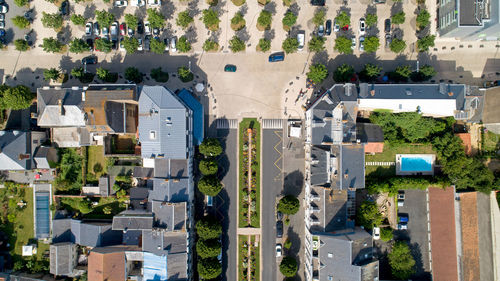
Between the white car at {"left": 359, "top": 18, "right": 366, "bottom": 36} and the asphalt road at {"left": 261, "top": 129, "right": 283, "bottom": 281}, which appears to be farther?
the asphalt road at {"left": 261, "top": 129, "right": 283, "bottom": 281}

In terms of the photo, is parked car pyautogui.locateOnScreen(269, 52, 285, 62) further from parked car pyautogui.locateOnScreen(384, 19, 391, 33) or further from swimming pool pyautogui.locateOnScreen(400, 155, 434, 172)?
swimming pool pyautogui.locateOnScreen(400, 155, 434, 172)

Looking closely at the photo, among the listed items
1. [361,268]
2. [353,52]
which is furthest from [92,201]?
[353,52]

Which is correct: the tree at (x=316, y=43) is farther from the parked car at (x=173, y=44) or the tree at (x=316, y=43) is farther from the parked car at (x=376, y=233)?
the parked car at (x=376, y=233)

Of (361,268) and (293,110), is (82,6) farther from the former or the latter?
(361,268)

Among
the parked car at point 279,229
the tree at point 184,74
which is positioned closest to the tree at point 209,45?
the tree at point 184,74

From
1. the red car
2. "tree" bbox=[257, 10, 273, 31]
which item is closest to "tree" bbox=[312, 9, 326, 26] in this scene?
"tree" bbox=[257, 10, 273, 31]

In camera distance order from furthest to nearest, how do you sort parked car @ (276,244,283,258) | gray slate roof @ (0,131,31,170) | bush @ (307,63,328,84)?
parked car @ (276,244,283,258), bush @ (307,63,328,84), gray slate roof @ (0,131,31,170)

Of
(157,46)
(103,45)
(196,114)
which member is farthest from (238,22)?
(103,45)
